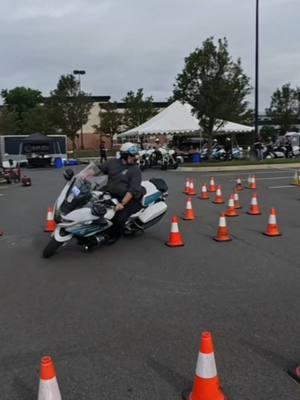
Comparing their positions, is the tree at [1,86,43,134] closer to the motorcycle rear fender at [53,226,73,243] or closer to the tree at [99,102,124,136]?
the tree at [99,102,124,136]

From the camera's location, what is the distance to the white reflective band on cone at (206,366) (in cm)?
297

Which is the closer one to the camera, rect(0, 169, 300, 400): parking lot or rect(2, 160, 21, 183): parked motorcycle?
rect(0, 169, 300, 400): parking lot

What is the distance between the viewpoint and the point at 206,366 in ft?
9.76

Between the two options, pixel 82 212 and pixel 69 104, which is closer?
pixel 82 212

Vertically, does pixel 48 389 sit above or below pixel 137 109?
below

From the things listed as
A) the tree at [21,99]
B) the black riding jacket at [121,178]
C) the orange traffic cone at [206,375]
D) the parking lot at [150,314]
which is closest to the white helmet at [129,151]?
the black riding jacket at [121,178]

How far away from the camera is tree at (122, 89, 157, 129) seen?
61.2 metres

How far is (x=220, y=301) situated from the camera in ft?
16.6

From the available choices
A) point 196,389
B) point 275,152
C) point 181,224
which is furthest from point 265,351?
point 275,152

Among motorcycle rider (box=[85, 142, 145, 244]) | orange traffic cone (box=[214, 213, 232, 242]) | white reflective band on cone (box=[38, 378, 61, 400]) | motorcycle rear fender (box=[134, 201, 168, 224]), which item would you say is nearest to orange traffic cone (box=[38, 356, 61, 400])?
white reflective band on cone (box=[38, 378, 61, 400])

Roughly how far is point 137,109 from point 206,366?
59.7m

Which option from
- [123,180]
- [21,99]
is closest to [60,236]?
[123,180]

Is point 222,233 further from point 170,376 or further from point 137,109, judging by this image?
point 137,109

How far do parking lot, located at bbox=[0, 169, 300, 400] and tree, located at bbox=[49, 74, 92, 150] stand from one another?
47.9 metres
